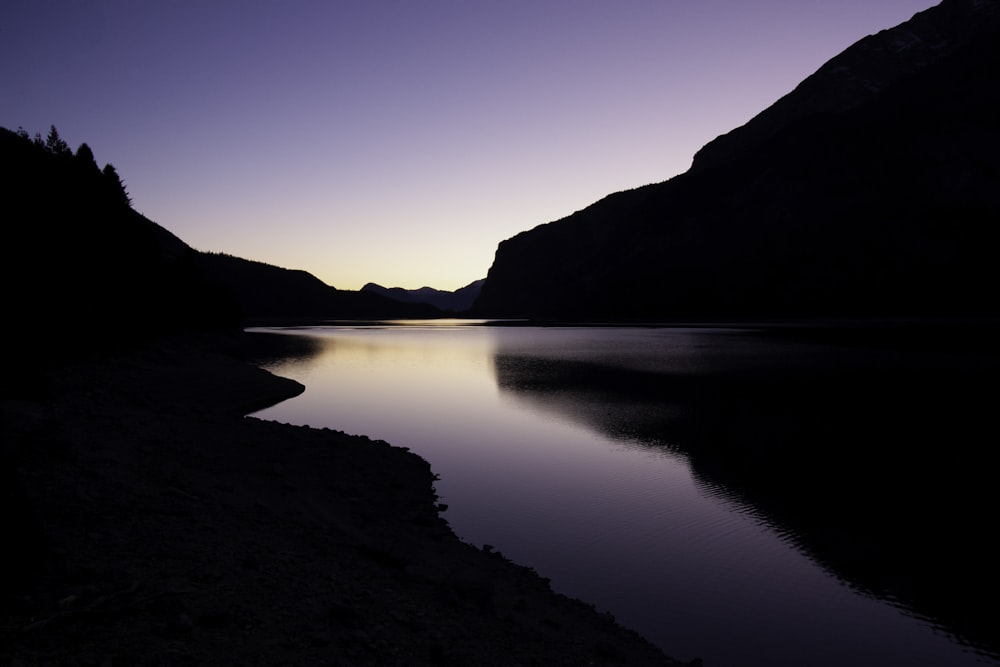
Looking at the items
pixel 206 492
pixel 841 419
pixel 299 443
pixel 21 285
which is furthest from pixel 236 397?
pixel 841 419

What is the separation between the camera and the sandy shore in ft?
23.3

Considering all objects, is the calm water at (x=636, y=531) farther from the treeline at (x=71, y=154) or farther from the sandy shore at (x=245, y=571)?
the treeline at (x=71, y=154)

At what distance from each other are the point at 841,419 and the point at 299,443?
87.1 feet

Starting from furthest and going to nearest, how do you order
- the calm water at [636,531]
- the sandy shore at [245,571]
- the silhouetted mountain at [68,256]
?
the silhouetted mountain at [68,256]
the calm water at [636,531]
the sandy shore at [245,571]

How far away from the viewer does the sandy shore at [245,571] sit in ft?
23.3

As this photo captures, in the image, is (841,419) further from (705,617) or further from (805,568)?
(705,617)

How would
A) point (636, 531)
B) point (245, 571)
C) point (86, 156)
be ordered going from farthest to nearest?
point (86, 156) < point (636, 531) < point (245, 571)

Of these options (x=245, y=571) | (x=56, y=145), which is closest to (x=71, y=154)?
(x=56, y=145)

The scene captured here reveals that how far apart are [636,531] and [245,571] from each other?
1025 cm

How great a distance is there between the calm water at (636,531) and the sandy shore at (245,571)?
1.51m

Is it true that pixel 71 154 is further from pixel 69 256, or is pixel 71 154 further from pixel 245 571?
pixel 245 571

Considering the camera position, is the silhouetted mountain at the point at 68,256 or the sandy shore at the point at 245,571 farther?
the silhouetted mountain at the point at 68,256

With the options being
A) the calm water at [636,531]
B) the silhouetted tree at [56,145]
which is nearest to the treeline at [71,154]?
the silhouetted tree at [56,145]

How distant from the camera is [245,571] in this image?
31.0 feet
